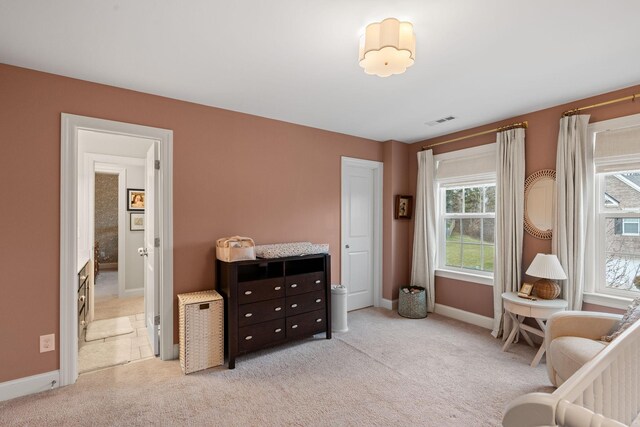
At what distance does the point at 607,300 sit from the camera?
9.02 ft

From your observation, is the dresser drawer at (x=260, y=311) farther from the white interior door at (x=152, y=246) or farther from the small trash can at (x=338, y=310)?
the white interior door at (x=152, y=246)

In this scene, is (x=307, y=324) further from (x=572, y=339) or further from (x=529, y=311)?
(x=572, y=339)

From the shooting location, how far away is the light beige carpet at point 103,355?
2759mm

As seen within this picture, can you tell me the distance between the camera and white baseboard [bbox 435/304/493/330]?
3684mm

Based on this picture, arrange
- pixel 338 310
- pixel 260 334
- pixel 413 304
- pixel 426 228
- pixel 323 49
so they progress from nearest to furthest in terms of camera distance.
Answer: pixel 323 49
pixel 260 334
pixel 338 310
pixel 413 304
pixel 426 228

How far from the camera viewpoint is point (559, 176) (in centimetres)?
297

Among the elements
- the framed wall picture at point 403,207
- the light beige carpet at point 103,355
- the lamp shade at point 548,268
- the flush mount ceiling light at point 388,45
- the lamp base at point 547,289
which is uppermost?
the flush mount ceiling light at point 388,45

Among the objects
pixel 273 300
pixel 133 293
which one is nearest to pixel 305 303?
pixel 273 300

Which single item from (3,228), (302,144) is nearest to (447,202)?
(302,144)

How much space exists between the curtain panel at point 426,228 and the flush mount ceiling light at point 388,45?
269cm

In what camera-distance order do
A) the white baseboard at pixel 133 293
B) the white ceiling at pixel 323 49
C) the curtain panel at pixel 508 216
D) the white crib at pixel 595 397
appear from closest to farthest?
the white crib at pixel 595 397
the white ceiling at pixel 323 49
the curtain panel at pixel 508 216
the white baseboard at pixel 133 293

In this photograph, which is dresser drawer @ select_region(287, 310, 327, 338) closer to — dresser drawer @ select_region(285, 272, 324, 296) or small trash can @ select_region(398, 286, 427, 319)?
dresser drawer @ select_region(285, 272, 324, 296)

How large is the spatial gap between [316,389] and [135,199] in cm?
458

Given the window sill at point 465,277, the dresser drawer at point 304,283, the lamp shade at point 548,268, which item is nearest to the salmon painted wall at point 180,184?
the dresser drawer at point 304,283
